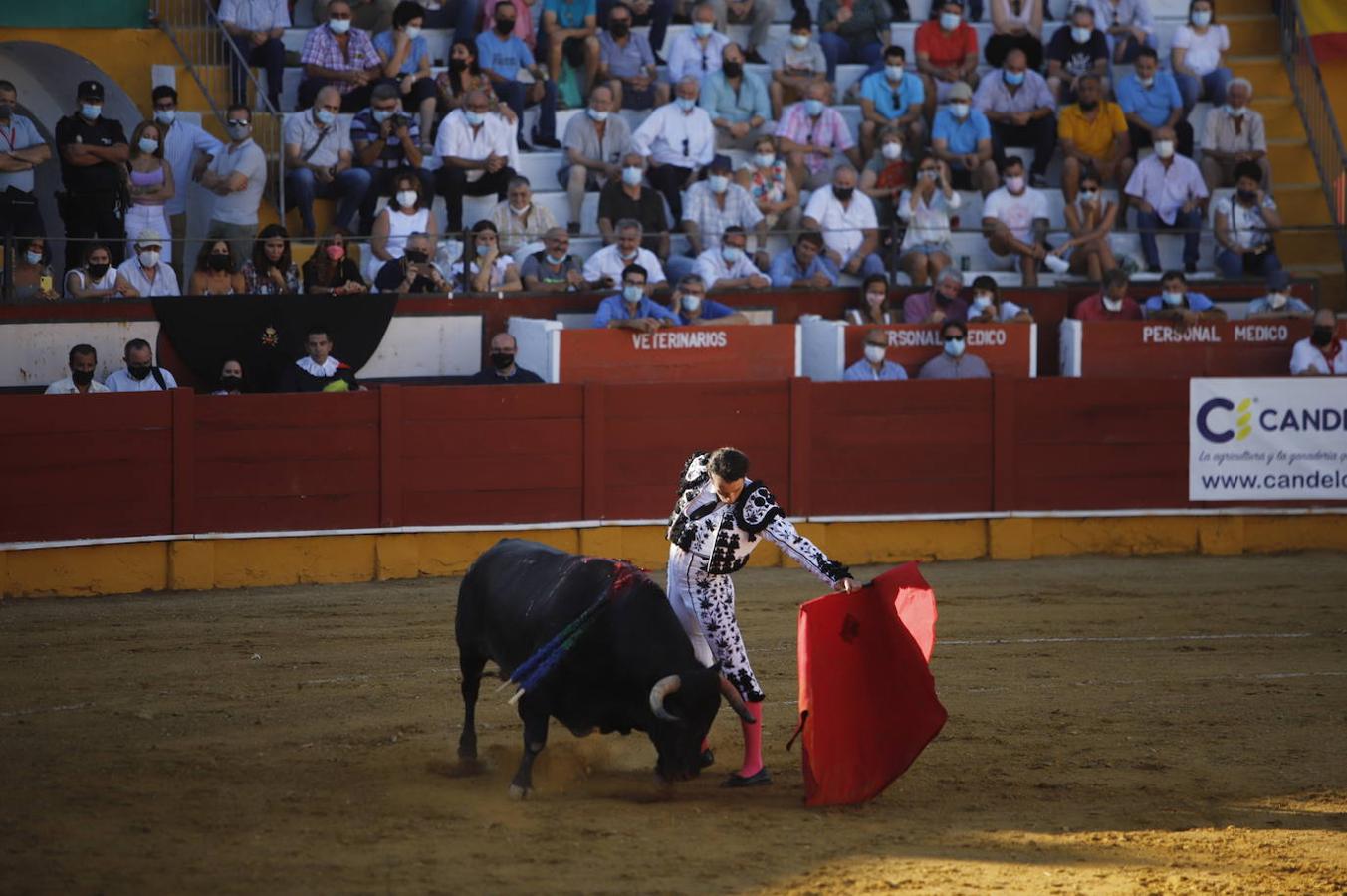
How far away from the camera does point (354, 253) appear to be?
1305 cm

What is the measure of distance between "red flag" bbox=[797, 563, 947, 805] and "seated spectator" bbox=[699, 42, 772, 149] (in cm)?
853

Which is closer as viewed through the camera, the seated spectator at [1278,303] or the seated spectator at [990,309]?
the seated spectator at [990,309]

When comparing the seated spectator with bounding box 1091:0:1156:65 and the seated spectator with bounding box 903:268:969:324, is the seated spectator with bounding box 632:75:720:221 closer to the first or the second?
the seated spectator with bounding box 903:268:969:324

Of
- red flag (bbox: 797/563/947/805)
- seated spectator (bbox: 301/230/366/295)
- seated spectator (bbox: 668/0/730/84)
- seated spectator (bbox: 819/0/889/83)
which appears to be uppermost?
seated spectator (bbox: 819/0/889/83)

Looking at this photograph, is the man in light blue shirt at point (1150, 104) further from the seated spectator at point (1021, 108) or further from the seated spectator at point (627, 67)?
the seated spectator at point (627, 67)

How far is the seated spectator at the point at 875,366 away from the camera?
1300 cm

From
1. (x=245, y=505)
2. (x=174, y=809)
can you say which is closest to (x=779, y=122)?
(x=245, y=505)

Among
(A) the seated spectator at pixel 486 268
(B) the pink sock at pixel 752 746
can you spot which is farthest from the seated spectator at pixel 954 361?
(B) the pink sock at pixel 752 746

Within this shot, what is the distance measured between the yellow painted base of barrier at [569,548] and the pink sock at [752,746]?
5.19 meters

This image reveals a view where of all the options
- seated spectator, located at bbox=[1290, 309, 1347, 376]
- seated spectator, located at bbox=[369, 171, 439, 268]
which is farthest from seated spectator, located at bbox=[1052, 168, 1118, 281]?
seated spectator, located at bbox=[369, 171, 439, 268]

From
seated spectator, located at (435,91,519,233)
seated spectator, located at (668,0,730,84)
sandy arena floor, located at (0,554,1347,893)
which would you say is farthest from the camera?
seated spectator, located at (668,0,730,84)

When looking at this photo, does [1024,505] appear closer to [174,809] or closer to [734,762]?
[734,762]

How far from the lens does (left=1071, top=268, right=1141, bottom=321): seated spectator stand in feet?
45.8

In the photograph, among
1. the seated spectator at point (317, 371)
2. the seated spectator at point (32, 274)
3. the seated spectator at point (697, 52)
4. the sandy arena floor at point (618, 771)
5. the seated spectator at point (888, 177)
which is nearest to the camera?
the sandy arena floor at point (618, 771)
